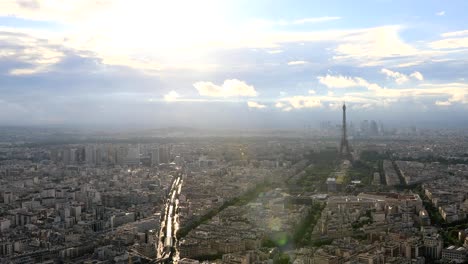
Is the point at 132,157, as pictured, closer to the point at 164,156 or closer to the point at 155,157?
the point at 155,157

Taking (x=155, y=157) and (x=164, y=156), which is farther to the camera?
(x=164, y=156)

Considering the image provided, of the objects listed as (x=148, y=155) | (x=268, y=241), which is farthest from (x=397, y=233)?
(x=148, y=155)

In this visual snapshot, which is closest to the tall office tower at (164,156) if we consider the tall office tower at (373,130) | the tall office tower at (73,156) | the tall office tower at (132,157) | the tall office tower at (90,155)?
the tall office tower at (132,157)

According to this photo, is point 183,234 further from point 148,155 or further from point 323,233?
point 148,155

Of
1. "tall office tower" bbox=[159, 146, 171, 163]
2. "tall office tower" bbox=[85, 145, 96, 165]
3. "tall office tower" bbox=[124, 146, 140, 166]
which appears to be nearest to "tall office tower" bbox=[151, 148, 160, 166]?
"tall office tower" bbox=[159, 146, 171, 163]

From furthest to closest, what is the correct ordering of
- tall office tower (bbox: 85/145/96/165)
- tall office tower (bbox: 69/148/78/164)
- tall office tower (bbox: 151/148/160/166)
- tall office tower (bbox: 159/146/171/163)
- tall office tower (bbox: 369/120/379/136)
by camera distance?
tall office tower (bbox: 369/120/379/136) < tall office tower (bbox: 159/146/171/163) < tall office tower (bbox: 69/148/78/164) < tall office tower (bbox: 85/145/96/165) < tall office tower (bbox: 151/148/160/166)

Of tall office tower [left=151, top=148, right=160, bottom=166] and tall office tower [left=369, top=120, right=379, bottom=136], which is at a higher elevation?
tall office tower [left=369, top=120, right=379, bottom=136]

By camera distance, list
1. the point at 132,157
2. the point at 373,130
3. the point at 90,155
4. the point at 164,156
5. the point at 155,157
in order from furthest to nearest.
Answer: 1. the point at 373,130
2. the point at 164,156
3. the point at 90,155
4. the point at 132,157
5. the point at 155,157

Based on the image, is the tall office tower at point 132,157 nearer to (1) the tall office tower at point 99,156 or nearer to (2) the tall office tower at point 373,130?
(1) the tall office tower at point 99,156

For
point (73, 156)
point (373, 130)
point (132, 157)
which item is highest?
point (373, 130)

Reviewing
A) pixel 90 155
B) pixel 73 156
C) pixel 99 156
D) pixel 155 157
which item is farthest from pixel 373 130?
pixel 73 156

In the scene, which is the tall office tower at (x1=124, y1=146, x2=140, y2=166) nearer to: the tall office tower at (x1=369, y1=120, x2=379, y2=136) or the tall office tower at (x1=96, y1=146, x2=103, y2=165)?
the tall office tower at (x1=96, y1=146, x2=103, y2=165)
